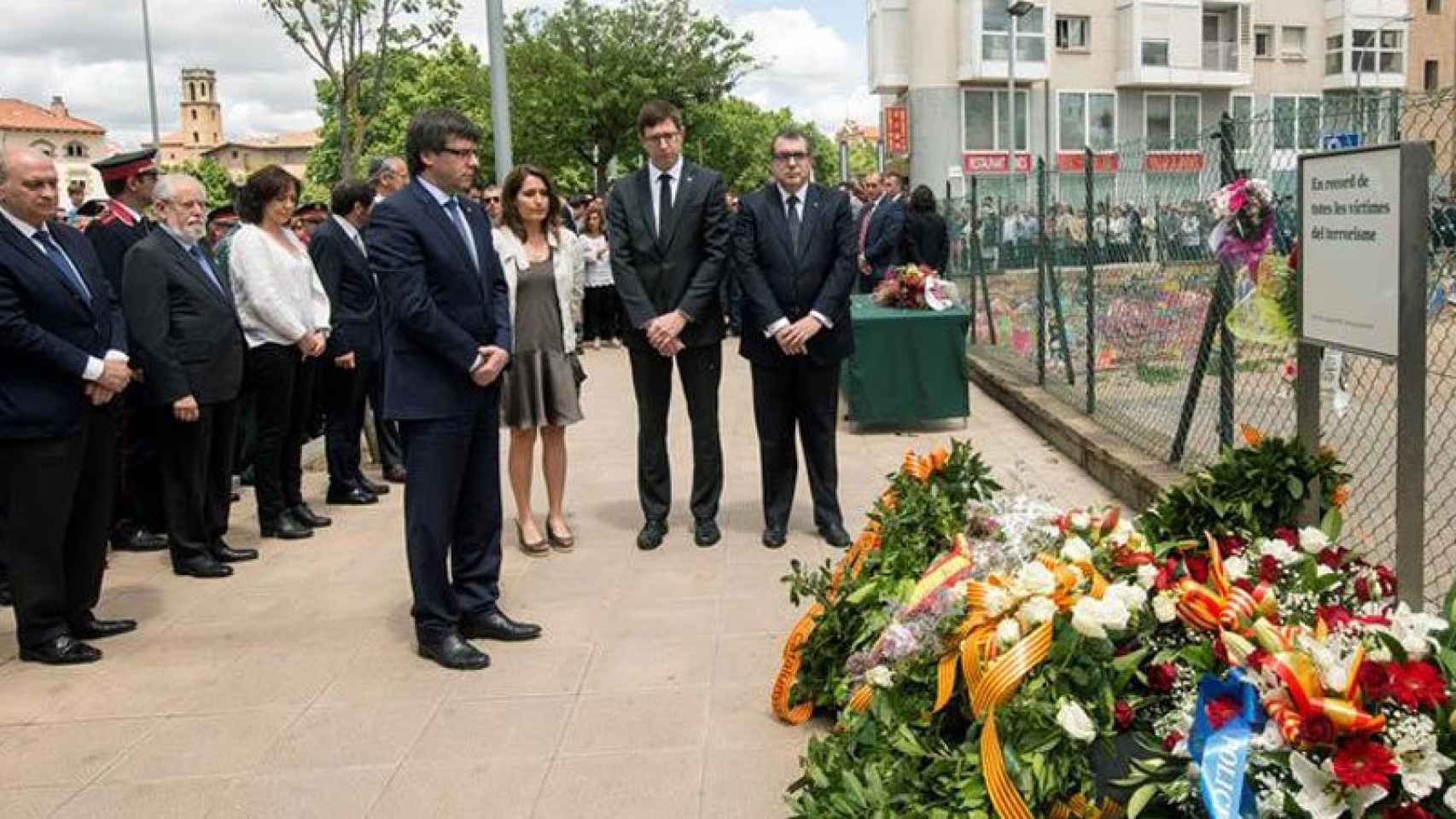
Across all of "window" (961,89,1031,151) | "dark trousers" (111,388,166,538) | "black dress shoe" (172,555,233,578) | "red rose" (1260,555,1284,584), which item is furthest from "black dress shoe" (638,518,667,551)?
"window" (961,89,1031,151)

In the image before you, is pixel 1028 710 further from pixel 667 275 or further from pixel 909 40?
pixel 909 40

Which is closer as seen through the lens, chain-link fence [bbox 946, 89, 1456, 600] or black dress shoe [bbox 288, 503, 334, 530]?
chain-link fence [bbox 946, 89, 1456, 600]

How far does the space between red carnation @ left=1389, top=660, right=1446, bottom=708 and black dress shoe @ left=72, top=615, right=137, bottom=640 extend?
15.7 ft

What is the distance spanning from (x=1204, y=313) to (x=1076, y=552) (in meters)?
3.47

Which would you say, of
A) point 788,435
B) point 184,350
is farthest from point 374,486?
point 788,435

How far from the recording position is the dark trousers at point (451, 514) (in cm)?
468

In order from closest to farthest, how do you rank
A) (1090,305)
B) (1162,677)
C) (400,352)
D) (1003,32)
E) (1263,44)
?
(1162,677), (400,352), (1090,305), (1003,32), (1263,44)

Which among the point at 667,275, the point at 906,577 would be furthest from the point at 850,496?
the point at 906,577

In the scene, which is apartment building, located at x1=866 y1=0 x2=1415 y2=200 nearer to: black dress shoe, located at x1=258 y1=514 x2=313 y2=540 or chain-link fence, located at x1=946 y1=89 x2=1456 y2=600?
chain-link fence, located at x1=946 y1=89 x2=1456 y2=600

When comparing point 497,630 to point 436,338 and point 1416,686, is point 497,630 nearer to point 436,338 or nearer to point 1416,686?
point 436,338

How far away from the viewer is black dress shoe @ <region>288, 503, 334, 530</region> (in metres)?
7.05

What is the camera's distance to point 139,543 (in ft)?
22.1

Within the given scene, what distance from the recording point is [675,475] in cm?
816

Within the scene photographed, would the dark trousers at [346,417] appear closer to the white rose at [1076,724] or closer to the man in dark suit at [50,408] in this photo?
the man in dark suit at [50,408]
